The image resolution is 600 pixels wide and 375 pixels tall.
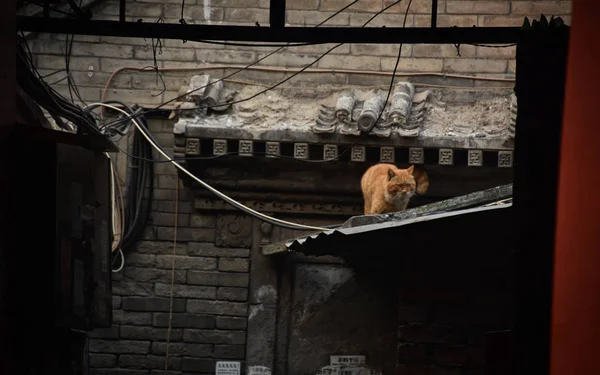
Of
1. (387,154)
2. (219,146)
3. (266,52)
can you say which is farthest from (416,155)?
(266,52)

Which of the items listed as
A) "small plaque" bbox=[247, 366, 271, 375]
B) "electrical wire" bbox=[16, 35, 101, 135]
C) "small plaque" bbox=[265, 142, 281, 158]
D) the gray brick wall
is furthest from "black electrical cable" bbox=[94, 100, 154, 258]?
"electrical wire" bbox=[16, 35, 101, 135]

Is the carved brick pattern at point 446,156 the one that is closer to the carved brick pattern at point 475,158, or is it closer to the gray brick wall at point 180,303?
the carved brick pattern at point 475,158

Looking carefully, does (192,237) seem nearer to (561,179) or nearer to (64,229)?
(64,229)

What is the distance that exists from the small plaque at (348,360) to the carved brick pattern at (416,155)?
2.17 m

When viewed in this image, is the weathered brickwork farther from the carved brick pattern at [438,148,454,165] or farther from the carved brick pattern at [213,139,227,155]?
the carved brick pattern at [438,148,454,165]

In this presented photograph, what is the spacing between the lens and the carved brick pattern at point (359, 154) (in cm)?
1060

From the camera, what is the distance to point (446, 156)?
10562mm

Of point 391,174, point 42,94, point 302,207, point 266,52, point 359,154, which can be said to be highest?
point 266,52

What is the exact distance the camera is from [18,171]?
4793 mm

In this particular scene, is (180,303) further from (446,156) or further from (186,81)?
(446,156)

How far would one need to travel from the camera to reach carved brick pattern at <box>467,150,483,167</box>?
1050cm

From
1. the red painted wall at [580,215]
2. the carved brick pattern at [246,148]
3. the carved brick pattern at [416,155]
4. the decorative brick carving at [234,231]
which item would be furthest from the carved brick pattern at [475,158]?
the red painted wall at [580,215]

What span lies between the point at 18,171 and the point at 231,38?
1689 mm

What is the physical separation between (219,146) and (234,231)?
1.12 m
